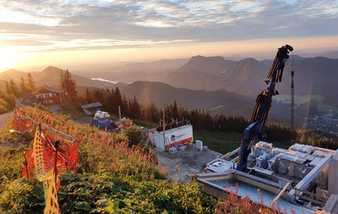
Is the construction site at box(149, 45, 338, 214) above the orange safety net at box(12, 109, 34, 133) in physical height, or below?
below

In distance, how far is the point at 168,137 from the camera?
19.2m

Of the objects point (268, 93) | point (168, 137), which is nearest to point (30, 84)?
point (168, 137)

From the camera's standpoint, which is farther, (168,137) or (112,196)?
(168,137)

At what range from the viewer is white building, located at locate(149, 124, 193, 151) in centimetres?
1915

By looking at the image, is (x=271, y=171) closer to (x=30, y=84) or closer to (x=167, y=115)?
(x=167, y=115)

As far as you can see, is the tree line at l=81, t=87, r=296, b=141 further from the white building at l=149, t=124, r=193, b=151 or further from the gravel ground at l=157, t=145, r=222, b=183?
the gravel ground at l=157, t=145, r=222, b=183

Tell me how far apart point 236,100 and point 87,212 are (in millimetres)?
115343

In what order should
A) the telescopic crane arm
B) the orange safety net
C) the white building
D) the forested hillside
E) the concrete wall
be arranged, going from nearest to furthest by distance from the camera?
the forested hillside, the concrete wall, the orange safety net, the telescopic crane arm, the white building

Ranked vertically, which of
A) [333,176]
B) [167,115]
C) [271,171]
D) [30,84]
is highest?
[30,84]

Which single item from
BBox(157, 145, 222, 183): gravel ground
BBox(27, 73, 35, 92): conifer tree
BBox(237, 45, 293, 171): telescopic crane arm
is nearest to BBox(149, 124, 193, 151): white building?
BBox(157, 145, 222, 183): gravel ground

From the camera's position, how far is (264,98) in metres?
13.3

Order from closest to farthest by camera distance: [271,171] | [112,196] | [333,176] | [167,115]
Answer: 1. [112,196]
2. [333,176]
3. [271,171]
4. [167,115]

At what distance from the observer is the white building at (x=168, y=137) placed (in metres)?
19.2

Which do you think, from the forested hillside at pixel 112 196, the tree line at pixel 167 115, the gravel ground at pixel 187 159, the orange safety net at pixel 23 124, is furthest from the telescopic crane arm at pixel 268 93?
the tree line at pixel 167 115
